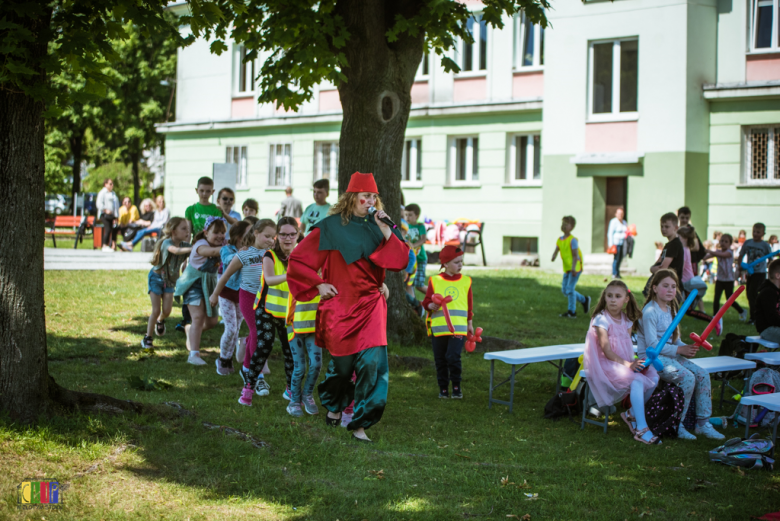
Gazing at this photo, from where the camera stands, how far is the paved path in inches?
714

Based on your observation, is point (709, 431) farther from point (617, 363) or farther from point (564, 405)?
point (564, 405)

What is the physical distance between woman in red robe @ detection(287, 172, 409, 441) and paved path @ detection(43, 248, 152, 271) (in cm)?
1340

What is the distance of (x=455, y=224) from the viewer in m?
24.0

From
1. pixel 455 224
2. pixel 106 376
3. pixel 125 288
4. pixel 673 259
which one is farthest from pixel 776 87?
pixel 106 376

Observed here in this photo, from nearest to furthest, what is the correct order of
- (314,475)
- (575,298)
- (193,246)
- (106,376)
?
(314,475) < (106,376) < (193,246) < (575,298)

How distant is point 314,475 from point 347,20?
624 centimetres

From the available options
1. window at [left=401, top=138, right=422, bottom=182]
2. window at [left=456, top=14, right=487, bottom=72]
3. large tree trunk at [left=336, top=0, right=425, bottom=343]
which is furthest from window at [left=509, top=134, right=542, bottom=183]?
large tree trunk at [left=336, top=0, right=425, bottom=343]

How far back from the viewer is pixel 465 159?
2477 centimetres

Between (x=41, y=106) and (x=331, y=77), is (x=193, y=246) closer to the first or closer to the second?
(x=331, y=77)

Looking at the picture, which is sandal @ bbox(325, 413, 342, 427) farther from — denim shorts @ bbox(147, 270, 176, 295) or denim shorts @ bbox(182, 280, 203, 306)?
denim shorts @ bbox(147, 270, 176, 295)

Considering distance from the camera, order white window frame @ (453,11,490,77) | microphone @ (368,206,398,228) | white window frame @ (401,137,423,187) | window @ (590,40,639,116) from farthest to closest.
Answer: white window frame @ (401,137,423,187)
white window frame @ (453,11,490,77)
window @ (590,40,639,116)
microphone @ (368,206,398,228)

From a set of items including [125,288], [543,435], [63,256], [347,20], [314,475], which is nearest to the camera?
[314,475]

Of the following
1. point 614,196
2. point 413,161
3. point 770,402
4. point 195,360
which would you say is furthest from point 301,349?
point 413,161

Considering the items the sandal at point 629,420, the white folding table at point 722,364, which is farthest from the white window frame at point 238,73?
the sandal at point 629,420
